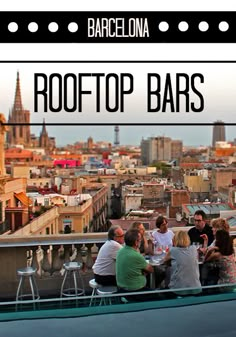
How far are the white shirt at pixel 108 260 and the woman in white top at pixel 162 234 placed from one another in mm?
395

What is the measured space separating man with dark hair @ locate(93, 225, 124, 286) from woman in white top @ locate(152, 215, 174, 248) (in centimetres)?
36

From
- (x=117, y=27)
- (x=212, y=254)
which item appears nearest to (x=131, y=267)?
(x=212, y=254)

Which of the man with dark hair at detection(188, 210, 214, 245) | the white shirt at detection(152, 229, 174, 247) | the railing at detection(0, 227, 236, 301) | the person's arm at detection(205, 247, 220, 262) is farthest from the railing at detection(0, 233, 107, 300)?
the person's arm at detection(205, 247, 220, 262)

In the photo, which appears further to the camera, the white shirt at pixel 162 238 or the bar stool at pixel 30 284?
the white shirt at pixel 162 238

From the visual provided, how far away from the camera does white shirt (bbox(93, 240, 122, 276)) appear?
208cm

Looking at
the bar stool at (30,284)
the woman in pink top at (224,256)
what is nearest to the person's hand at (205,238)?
the woman in pink top at (224,256)

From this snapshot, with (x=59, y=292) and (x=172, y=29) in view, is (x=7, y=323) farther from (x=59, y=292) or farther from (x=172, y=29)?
(x=59, y=292)

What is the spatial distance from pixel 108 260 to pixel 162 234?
19.6 inches

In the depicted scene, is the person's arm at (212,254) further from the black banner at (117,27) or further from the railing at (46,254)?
the black banner at (117,27)

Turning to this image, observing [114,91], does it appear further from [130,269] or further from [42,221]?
[42,221]

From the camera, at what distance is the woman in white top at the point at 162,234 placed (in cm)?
248

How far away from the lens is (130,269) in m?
1.92

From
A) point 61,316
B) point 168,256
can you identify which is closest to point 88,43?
point 61,316

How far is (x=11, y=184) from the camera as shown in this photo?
11016 mm
